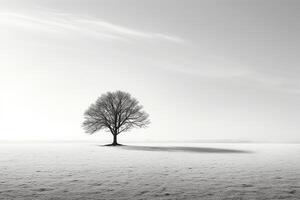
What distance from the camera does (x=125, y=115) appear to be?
6831cm

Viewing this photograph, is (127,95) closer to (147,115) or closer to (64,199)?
(147,115)

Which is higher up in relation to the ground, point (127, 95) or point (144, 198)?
point (127, 95)

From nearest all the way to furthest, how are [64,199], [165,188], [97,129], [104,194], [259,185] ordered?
[64,199]
[104,194]
[165,188]
[259,185]
[97,129]

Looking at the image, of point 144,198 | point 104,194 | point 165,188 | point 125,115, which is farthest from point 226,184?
point 125,115

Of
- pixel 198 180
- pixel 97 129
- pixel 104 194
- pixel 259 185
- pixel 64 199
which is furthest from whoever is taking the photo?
pixel 97 129

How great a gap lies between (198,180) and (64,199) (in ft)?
24.6

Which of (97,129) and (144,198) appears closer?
(144,198)

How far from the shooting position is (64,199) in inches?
415

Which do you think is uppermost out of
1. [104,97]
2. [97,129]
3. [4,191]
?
[104,97]

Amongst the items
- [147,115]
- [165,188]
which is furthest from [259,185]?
[147,115]

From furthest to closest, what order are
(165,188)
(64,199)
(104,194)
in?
1. (165,188)
2. (104,194)
3. (64,199)

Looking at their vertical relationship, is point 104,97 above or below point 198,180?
above

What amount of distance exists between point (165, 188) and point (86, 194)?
363cm

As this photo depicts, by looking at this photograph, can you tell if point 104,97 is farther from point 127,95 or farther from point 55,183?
point 55,183
